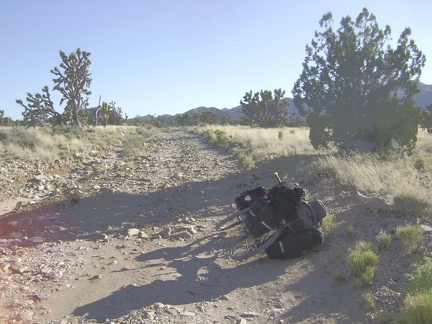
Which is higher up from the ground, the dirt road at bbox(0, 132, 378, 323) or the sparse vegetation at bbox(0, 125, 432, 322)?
the sparse vegetation at bbox(0, 125, 432, 322)

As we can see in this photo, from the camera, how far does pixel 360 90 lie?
13570mm

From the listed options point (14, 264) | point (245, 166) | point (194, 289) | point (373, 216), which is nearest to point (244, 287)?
point (194, 289)

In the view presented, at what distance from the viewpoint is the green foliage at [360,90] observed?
12.2m

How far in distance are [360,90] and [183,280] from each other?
37.3 ft

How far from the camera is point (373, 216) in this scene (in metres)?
5.82

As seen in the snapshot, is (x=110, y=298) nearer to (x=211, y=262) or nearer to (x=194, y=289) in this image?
(x=194, y=289)

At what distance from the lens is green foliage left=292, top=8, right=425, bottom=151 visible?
12156 millimetres

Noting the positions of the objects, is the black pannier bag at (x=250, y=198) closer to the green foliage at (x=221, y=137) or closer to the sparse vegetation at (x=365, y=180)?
the sparse vegetation at (x=365, y=180)

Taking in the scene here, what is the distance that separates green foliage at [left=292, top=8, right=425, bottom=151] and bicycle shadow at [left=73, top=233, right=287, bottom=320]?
8.13 m

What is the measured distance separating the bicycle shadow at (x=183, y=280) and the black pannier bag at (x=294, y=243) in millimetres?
153

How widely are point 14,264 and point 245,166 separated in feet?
31.5

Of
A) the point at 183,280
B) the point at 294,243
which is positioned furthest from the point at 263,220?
the point at 183,280

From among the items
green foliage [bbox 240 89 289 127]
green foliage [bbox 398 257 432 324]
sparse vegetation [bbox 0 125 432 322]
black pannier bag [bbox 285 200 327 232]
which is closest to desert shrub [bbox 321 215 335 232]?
sparse vegetation [bbox 0 125 432 322]

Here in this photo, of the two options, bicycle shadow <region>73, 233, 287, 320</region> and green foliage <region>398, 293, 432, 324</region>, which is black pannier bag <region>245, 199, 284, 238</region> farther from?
green foliage <region>398, 293, 432, 324</region>
